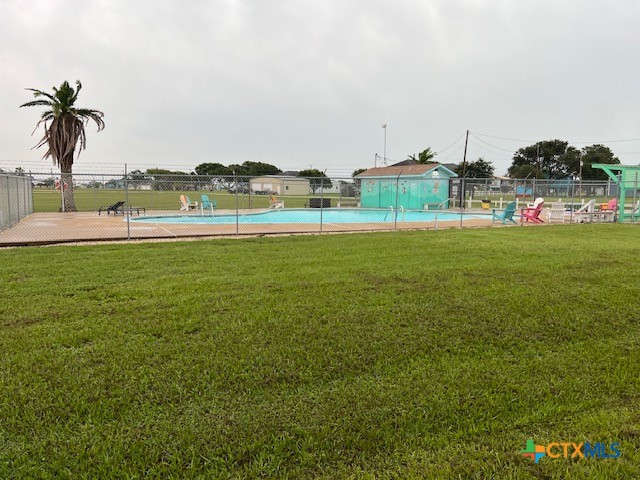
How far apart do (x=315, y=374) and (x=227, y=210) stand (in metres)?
22.4

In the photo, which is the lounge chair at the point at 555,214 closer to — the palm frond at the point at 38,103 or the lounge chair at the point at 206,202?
the lounge chair at the point at 206,202

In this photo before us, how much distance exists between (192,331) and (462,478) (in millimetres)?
2750

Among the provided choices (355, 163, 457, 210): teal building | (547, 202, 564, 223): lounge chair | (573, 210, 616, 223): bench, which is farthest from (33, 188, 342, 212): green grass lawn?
(573, 210, 616, 223): bench

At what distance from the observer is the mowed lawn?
231 centimetres

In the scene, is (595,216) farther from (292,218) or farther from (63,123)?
(63,123)

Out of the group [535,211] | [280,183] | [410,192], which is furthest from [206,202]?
[410,192]

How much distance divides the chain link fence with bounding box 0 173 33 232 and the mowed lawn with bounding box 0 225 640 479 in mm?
8353

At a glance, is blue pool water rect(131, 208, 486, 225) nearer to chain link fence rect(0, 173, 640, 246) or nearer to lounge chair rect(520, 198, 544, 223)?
chain link fence rect(0, 173, 640, 246)

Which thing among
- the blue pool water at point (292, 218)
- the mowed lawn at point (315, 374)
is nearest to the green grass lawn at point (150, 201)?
the blue pool water at point (292, 218)

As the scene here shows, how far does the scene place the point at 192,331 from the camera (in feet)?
13.5

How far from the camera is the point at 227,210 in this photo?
979 inches

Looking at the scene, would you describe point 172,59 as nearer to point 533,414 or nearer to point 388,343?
point 388,343

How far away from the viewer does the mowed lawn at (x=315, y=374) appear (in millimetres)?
2314

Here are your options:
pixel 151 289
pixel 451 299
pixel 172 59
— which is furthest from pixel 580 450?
pixel 172 59
